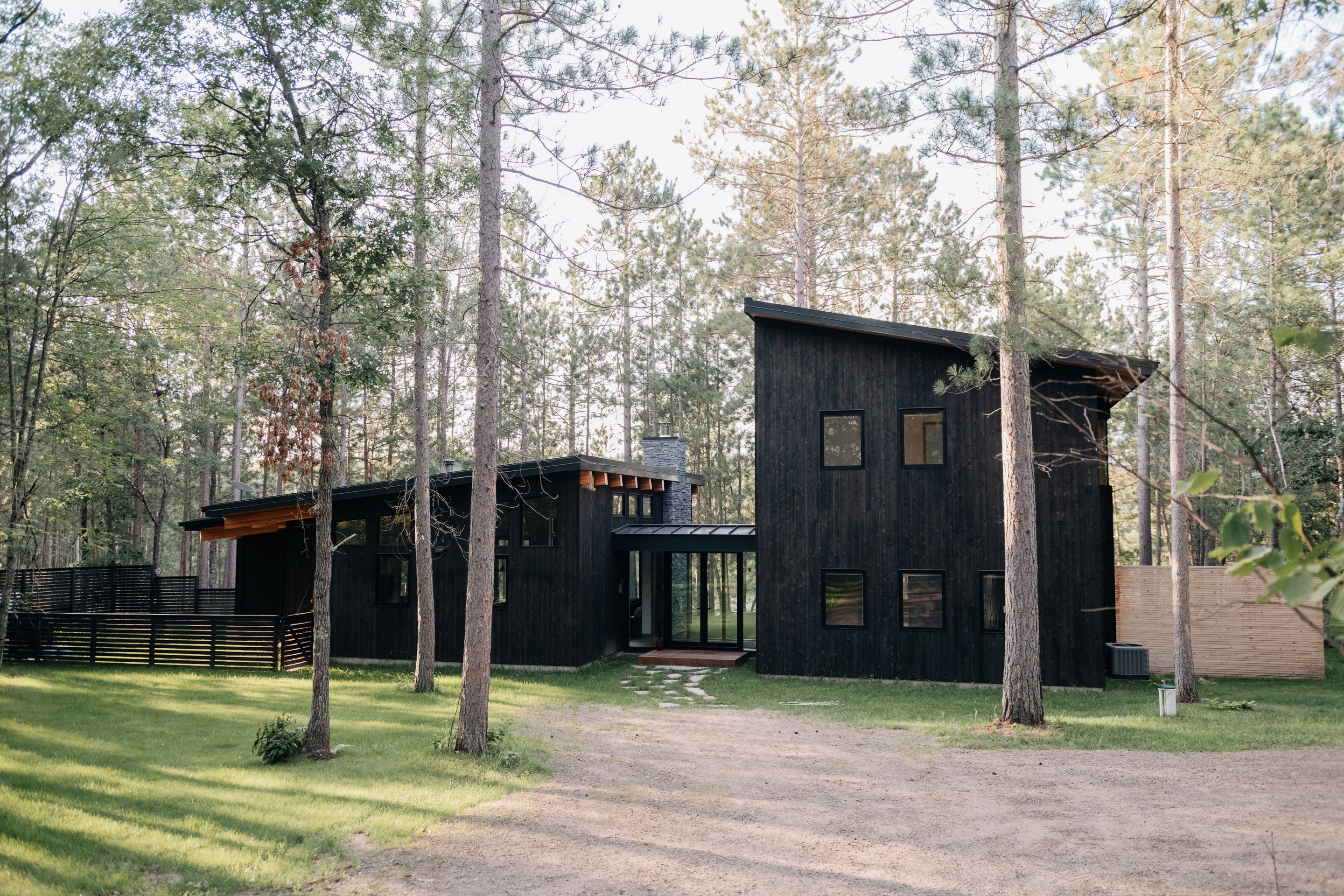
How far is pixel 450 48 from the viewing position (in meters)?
8.70

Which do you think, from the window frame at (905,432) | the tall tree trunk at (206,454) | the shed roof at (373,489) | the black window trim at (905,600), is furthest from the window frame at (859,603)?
the tall tree trunk at (206,454)

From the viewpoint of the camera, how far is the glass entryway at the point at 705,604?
1666cm

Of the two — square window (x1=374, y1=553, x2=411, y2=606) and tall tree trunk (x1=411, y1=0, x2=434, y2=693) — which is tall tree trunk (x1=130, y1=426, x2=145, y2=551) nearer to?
square window (x1=374, y1=553, x2=411, y2=606)

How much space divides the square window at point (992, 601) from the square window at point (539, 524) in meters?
7.02

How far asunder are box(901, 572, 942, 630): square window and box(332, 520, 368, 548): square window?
9.47 metres

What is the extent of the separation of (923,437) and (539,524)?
6591 mm

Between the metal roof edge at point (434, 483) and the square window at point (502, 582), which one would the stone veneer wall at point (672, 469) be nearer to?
the metal roof edge at point (434, 483)

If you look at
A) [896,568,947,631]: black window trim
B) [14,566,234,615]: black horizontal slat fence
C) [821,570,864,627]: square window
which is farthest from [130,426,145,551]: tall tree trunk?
[896,568,947,631]: black window trim

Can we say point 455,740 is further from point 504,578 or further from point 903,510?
point 903,510

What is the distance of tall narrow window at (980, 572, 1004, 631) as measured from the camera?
12938 mm

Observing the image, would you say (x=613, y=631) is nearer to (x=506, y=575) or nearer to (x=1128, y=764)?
(x=506, y=575)

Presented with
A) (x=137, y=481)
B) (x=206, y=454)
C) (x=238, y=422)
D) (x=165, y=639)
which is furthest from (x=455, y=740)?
(x=137, y=481)

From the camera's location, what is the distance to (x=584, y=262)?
870 centimetres

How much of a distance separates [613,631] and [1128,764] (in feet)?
32.9
